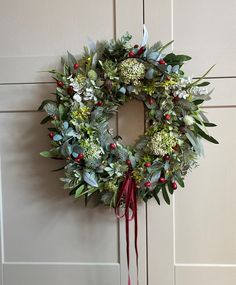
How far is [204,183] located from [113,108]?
1.34ft

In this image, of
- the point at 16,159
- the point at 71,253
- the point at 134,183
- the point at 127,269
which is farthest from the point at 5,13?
the point at 127,269

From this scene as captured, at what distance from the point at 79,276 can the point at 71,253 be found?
0.09 meters

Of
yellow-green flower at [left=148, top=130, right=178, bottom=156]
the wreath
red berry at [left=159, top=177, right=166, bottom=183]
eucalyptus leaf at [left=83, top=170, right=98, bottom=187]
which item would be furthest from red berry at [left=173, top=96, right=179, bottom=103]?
eucalyptus leaf at [left=83, top=170, right=98, bottom=187]

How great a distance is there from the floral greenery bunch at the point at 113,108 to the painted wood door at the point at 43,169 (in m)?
0.09

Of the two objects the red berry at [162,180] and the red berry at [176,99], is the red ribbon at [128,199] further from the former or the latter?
the red berry at [176,99]

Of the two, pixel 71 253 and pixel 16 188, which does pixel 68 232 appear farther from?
pixel 16 188

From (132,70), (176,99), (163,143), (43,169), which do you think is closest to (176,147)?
(163,143)

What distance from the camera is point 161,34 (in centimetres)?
110

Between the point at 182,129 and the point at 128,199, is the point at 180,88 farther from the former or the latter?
the point at 128,199

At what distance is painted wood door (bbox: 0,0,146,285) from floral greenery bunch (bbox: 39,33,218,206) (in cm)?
9

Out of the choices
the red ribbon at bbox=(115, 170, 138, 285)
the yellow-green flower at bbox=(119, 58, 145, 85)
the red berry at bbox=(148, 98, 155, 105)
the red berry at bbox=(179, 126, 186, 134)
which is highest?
the yellow-green flower at bbox=(119, 58, 145, 85)

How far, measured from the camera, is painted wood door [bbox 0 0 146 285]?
113 centimetres

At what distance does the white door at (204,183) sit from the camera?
3.60ft

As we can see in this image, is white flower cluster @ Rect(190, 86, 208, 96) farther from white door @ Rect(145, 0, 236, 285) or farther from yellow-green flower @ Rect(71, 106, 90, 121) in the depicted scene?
yellow-green flower @ Rect(71, 106, 90, 121)
